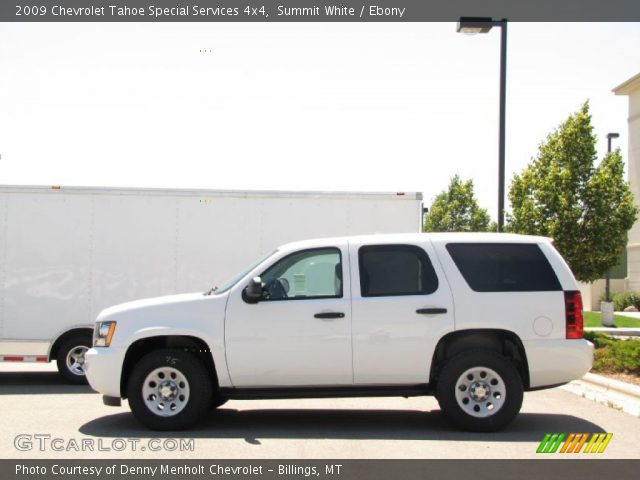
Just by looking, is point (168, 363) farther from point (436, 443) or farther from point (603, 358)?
point (603, 358)

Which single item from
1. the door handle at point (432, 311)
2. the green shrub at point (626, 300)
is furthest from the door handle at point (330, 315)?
the green shrub at point (626, 300)

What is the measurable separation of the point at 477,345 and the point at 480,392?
0.51 m

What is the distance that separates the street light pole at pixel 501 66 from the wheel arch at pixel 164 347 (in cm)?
821

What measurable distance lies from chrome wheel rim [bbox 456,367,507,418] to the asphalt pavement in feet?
0.86

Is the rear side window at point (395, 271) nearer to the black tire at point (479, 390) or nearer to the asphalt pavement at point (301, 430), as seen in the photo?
the black tire at point (479, 390)

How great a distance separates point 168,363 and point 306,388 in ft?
4.81

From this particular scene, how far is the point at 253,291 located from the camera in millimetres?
8523

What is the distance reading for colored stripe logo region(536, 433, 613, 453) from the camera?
25.6ft

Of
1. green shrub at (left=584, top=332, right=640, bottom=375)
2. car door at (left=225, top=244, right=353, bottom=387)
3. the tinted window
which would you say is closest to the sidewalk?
green shrub at (left=584, top=332, right=640, bottom=375)

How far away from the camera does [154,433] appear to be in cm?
848

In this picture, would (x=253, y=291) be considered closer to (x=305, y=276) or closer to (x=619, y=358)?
(x=305, y=276)

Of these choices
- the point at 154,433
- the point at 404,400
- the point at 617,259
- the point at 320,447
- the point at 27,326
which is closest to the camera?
the point at 320,447

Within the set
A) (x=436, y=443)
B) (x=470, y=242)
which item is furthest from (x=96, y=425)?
(x=470, y=242)

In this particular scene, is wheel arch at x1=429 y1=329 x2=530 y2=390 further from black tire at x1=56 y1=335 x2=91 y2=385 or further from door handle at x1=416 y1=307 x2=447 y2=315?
black tire at x1=56 y1=335 x2=91 y2=385
